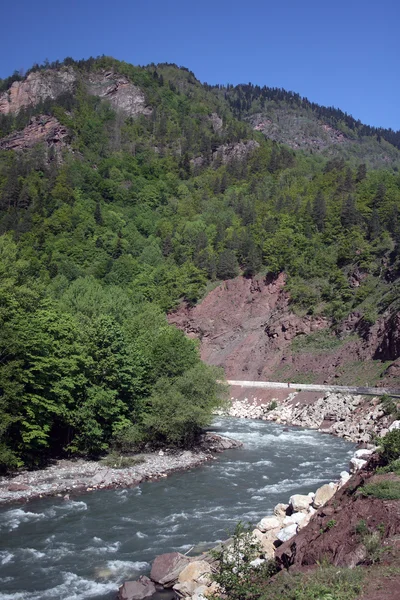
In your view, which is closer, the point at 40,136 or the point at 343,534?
the point at 343,534

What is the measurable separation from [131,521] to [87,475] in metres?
7.14

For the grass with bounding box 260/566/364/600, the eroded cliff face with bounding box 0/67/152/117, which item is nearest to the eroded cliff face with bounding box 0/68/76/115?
the eroded cliff face with bounding box 0/67/152/117

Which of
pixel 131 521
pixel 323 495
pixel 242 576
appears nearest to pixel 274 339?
pixel 131 521

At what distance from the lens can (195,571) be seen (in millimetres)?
15555

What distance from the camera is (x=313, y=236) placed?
85.5 m

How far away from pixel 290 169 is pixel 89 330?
97.7 m

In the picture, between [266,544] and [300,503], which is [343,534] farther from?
[300,503]

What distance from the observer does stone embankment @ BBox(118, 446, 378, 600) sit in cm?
1483

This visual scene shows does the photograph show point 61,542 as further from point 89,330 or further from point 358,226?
point 358,226

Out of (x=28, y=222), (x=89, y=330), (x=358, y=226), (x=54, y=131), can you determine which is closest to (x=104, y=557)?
(x=89, y=330)

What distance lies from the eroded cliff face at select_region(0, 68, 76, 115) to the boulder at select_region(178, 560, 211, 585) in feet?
583

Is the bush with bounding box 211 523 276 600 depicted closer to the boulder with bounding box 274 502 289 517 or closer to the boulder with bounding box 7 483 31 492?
the boulder with bounding box 274 502 289 517

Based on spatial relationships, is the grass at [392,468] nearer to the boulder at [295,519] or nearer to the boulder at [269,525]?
the boulder at [295,519]

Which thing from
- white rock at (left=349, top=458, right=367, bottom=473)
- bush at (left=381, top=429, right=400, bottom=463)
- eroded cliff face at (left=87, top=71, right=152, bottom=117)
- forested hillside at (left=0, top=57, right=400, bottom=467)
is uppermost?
eroded cliff face at (left=87, top=71, right=152, bottom=117)
